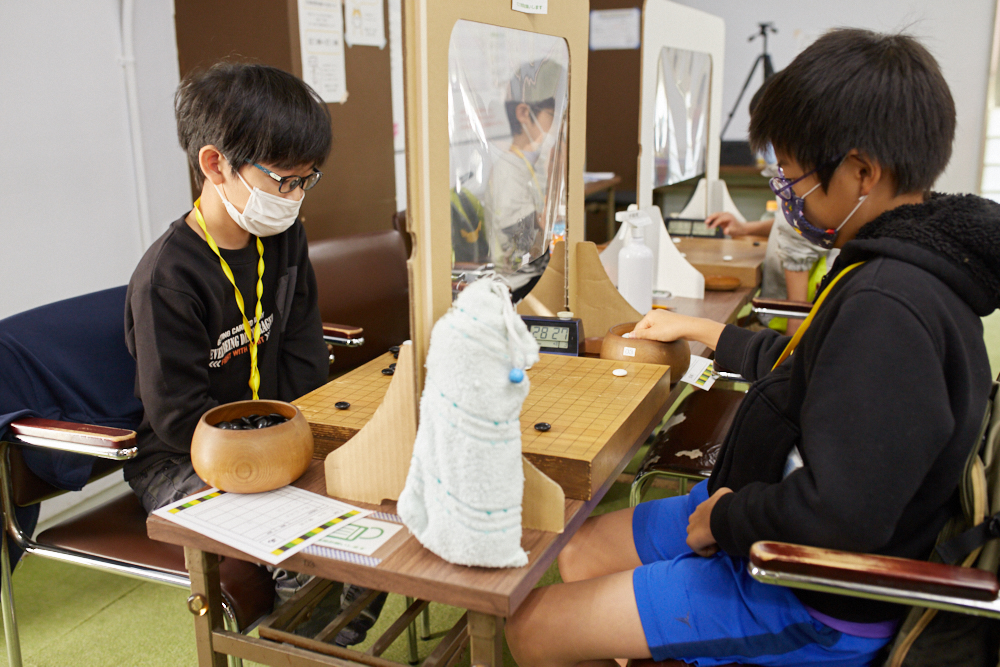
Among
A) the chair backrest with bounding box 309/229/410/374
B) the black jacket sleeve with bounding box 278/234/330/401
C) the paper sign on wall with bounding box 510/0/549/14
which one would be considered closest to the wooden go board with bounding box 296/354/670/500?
the black jacket sleeve with bounding box 278/234/330/401

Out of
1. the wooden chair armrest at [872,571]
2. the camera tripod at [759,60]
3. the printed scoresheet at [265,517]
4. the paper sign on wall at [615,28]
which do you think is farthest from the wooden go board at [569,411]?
the camera tripod at [759,60]

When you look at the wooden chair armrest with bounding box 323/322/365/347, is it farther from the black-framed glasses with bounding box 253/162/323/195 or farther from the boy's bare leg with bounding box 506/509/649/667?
the boy's bare leg with bounding box 506/509/649/667

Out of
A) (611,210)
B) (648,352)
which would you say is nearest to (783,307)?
(648,352)

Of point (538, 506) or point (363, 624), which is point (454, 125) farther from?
point (363, 624)

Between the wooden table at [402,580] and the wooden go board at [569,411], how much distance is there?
4cm

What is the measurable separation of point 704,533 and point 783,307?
1011 mm

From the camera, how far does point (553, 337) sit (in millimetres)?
1373

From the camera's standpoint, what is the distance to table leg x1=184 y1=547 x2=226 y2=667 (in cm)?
93

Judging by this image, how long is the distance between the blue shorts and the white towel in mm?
248

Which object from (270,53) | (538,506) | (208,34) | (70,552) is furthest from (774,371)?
(208,34)

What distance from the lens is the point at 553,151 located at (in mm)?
1547

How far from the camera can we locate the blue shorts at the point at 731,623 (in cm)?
92

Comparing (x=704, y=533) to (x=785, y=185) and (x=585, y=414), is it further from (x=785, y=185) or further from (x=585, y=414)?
(x=785, y=185)

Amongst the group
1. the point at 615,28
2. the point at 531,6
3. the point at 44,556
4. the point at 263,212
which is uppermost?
the point at 615,28
